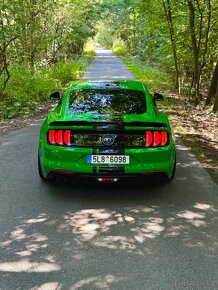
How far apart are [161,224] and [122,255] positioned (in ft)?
2.90

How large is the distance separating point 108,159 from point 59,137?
693mm

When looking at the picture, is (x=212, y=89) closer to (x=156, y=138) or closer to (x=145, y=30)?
(x=145, y=30)

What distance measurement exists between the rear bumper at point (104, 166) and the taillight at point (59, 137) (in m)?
0.06

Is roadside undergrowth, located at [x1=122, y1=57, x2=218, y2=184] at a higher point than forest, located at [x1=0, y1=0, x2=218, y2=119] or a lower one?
lower

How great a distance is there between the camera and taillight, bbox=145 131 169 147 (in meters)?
5.04

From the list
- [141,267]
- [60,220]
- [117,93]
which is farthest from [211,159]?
[141,267]

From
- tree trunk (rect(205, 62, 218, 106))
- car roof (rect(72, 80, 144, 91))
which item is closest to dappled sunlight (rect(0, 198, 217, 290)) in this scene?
car roof (rect(72, 80, 144, 91))

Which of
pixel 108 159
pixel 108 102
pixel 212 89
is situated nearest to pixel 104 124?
pixel 108 159

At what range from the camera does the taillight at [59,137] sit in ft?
16.5

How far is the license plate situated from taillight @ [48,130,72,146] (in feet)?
1.13

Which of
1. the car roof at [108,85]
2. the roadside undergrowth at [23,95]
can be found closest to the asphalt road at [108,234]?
the car roof at [108,85]

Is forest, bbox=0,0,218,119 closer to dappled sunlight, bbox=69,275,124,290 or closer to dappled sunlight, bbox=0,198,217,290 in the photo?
dappled sunlight, bbox=0,198,217,290

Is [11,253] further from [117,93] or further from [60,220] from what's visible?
[117,93]

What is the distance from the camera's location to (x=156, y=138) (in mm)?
5074
